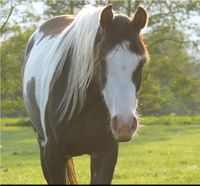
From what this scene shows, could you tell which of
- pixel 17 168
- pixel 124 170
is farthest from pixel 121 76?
pixel 17 168

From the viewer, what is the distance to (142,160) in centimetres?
1383

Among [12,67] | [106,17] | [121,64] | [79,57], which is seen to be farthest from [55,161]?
[12,67]

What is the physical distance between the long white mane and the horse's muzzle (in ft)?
1.84

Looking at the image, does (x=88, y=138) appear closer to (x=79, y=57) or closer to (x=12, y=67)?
(x=79, y=57)

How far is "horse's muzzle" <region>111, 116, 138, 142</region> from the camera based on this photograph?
12.0 ft

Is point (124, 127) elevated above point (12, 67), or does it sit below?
above

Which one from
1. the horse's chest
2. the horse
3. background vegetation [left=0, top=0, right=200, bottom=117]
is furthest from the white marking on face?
background vegetation [left=0, top=0, right=200, bottom=117]

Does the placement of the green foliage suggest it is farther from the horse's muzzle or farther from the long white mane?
the horse's muzzle

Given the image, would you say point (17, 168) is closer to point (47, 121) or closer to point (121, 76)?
point (47, 121)

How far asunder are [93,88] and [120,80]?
1.71 feet

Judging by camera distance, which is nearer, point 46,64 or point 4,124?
point 46,64

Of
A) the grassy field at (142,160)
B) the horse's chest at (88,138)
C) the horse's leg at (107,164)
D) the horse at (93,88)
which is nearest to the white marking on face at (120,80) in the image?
the horse at (93,88)

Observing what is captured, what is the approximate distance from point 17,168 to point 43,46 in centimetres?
792

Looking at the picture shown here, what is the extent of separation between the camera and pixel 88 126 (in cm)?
440
